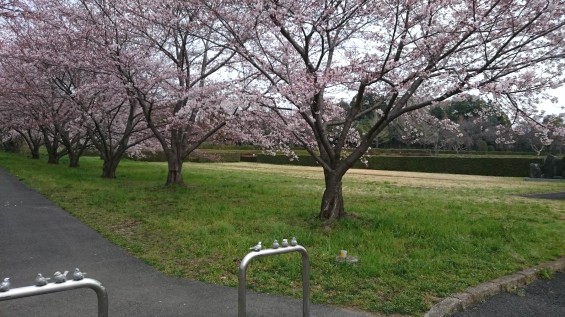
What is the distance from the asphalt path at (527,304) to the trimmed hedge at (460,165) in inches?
856

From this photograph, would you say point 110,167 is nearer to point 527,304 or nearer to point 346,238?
point 346,238

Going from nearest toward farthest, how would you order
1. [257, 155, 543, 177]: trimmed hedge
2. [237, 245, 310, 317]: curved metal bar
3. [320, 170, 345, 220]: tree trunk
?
[237, 245, 310, 317]: curved metal bar
[320, 170, 345, 220]: tree trunk
[257, 155, 543, 177]: trimmed hedge

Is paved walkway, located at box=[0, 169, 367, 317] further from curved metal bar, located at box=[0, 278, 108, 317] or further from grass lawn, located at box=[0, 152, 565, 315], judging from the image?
curved metal bar, located at box=[0, 278, 108, 317]

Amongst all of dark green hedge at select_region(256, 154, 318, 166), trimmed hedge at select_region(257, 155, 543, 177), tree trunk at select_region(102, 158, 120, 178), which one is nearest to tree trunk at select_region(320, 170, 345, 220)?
tree trunk at select_region(102, 158, 120, 178)

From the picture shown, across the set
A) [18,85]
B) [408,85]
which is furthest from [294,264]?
[18,85]

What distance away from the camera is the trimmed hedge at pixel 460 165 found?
97.2 ft

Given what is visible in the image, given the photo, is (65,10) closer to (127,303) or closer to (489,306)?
(127,303)

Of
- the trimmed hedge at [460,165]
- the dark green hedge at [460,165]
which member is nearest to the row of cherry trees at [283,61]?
the trimmed hedge at [460,165]

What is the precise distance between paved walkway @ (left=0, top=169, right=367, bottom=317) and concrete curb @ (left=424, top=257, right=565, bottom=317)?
32.6 inches

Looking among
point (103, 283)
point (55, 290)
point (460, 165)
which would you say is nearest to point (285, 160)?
point (460, 165)

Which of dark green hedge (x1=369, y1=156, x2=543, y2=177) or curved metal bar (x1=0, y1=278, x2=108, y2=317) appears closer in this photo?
curved metal bar (x1=0, y1=278, x2=108, y2=317)

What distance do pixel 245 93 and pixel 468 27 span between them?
462 cm

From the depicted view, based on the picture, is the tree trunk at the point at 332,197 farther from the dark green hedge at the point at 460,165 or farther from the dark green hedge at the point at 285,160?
the dark green hedge at the point at 285,160

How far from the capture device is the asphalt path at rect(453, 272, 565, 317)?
452 centimetres
